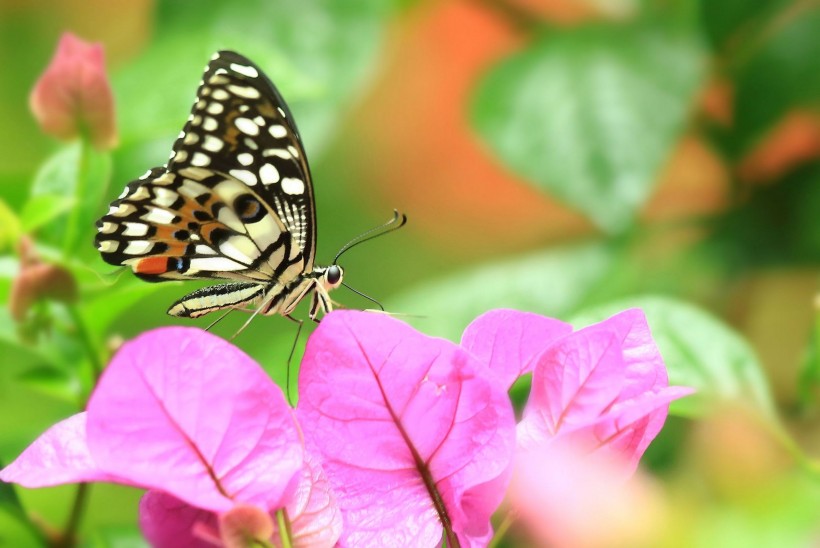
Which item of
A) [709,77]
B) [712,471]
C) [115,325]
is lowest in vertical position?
[115,325]

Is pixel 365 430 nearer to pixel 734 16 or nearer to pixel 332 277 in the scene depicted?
pixel 332 277

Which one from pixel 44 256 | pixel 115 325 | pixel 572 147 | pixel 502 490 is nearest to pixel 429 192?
pixel 115 325

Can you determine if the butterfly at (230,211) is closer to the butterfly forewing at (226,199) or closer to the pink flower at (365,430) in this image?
the butterfly forewing at (226,199)

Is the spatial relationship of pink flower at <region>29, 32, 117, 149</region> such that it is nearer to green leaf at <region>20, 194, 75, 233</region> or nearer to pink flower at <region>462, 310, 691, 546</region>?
green leaf at <region>20, 194, 75, 233</region>

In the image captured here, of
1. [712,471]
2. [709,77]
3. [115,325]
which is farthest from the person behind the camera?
[115,325]

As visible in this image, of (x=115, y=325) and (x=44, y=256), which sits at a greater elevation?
(x=44, y=256)

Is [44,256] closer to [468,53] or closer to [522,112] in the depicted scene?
[522,112]

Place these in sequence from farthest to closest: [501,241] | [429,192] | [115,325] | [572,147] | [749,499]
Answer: [429,192]
[501,241]
[115,325]
[572,147]
[749,499]

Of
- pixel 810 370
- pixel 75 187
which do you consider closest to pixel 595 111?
pixel 810 370
